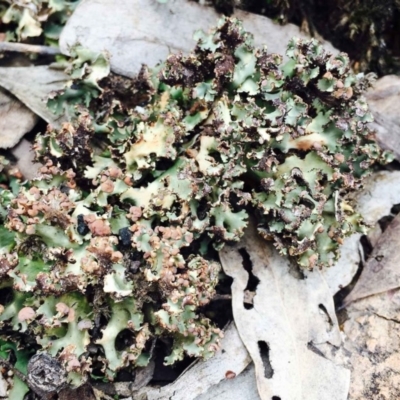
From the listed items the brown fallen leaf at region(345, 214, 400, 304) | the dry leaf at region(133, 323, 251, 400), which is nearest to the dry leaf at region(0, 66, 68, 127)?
the dry leaf at region(133, 323, 251, 400)

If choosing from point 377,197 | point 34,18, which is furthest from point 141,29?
point 377,197

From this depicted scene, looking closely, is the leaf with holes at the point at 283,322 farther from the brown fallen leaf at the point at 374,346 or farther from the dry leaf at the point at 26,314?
the dry leaf at the point at 26,314

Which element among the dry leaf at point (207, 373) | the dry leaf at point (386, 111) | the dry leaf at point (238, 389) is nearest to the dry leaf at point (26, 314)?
the dry leaf at point (207, 373)

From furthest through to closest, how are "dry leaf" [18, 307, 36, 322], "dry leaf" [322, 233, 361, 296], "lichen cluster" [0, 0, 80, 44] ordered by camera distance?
1. "lichen cluster" [0, 0, 80, 44]
2. "dry leaf" [322, 233, 361, 296]
3. "dry leaf" [18, 307, 36, 322]

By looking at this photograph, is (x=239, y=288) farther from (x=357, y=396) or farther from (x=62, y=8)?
(x=62, y=8)

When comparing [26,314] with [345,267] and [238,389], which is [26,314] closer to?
[238,389]

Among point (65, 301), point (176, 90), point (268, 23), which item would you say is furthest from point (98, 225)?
point (268, 23)

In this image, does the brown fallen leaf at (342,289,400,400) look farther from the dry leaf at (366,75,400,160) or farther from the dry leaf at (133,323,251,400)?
the dry leaf at (366,75,400,160)
